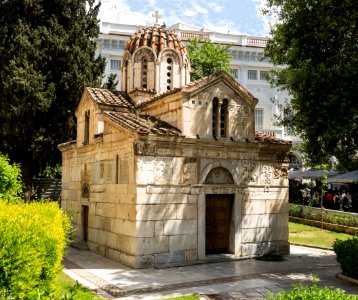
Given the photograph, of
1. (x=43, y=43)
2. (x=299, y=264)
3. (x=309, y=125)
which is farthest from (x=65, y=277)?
(x=43, y=43)

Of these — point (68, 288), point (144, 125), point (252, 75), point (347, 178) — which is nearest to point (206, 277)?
point (68, 288)

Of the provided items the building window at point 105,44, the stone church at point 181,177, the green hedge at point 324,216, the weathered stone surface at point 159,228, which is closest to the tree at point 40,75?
the stone church at point 181,177

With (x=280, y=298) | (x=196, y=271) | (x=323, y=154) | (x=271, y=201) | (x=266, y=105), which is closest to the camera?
(x=280, y=298)

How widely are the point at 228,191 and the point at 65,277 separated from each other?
19.0 ft

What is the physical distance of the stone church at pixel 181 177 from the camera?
12.2 m

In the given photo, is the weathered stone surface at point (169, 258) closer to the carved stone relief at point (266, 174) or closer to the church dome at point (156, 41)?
the carved stone relief at point (266, 174)

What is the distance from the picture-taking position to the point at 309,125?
464 inches

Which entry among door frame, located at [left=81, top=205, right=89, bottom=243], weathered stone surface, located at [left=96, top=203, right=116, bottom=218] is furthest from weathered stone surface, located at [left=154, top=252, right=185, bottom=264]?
door frame, located at [left=81, top=205, right=89, bottom=243]

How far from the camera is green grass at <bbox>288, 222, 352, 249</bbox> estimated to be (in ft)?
55.9

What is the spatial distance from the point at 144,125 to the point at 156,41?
568 cm

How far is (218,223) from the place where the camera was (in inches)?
542

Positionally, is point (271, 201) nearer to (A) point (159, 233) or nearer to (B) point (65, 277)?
(A) point (159, 233)

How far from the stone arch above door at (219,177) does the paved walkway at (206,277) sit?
264 centimetres

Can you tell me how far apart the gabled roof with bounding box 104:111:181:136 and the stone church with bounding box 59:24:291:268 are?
0.14 feet
